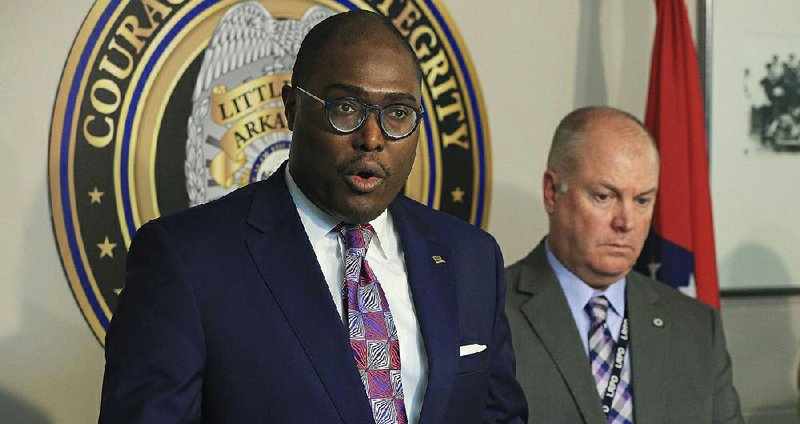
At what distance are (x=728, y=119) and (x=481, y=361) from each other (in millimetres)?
2301

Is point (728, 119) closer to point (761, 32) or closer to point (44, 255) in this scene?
point (761, 32)

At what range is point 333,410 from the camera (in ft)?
5.54

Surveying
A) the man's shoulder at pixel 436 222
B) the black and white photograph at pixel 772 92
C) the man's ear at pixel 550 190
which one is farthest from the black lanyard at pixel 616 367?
the black and white photograph at pixel 772 92

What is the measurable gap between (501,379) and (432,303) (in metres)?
0.25

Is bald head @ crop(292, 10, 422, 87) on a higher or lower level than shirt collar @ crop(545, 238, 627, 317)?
higher

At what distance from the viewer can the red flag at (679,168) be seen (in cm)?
354

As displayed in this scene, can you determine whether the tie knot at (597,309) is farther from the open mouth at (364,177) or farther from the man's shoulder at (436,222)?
the open mouth at (364,177)

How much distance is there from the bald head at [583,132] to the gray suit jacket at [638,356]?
0.24 meters

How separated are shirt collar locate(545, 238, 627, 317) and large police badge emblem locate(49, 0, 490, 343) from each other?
0.63 metres

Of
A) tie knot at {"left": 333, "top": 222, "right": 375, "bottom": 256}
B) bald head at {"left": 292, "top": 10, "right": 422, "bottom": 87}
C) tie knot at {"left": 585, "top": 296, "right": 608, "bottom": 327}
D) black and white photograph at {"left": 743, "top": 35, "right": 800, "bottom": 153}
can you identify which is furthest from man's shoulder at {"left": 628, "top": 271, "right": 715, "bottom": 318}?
bald head at {"left": 292, "top": 10, "right": 422, "bottom": 87}

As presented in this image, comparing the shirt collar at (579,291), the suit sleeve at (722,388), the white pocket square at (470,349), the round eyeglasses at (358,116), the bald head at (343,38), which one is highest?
the bald head at (343,38)

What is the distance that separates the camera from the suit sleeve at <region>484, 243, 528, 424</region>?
1996 mm

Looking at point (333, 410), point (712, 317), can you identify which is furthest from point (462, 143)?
point (333, 410)

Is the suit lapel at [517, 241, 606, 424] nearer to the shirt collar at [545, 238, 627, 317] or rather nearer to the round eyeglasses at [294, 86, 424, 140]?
the shirt collar at [545, 238, 627, 317]
